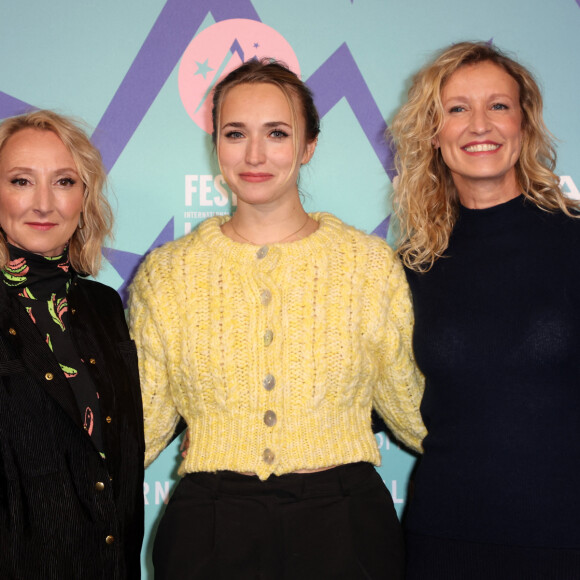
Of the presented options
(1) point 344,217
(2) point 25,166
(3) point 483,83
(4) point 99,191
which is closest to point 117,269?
(4) point 99,191

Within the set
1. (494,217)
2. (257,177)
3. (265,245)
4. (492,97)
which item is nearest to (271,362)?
(265,245)

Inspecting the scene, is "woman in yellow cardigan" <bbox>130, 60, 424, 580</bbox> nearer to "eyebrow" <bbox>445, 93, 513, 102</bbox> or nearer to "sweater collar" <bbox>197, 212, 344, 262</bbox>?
"sweater collar" <bbox>197, 212, 344, 262</bbox>

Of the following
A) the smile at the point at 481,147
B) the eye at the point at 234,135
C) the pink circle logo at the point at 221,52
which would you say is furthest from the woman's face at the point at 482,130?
the pink circle logo at the point at 221,52

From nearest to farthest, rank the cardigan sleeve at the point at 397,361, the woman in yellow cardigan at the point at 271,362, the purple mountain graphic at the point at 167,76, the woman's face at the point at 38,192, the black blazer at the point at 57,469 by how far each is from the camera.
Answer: the black blazer at the point at 57,469, the woman in yellow cardigan at the point at 271,362, the woman's face at the point at 38,192, the cardigan sleeve at the point at 397,361, the purple mountain graphic at the point at 167,76

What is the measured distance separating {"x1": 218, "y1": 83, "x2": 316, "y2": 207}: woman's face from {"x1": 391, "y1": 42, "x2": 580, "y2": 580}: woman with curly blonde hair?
1.35ft

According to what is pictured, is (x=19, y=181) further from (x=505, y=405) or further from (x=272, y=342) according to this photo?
(x=505, y=405)

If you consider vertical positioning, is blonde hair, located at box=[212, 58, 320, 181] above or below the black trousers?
above

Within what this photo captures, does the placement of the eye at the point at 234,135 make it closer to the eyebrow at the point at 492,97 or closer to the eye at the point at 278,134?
the eye at the point at 278,134

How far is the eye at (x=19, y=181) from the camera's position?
1.85 m

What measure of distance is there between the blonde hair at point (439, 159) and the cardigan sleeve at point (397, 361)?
9 centimetres

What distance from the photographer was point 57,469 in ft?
5.45

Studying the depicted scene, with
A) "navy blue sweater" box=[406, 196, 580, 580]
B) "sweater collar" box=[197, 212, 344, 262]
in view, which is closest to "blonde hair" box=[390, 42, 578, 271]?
"navy blue sweater" box=[406, 196, 580, 580]

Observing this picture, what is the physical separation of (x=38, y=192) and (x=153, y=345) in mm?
513

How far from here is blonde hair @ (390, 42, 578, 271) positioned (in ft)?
6.40
